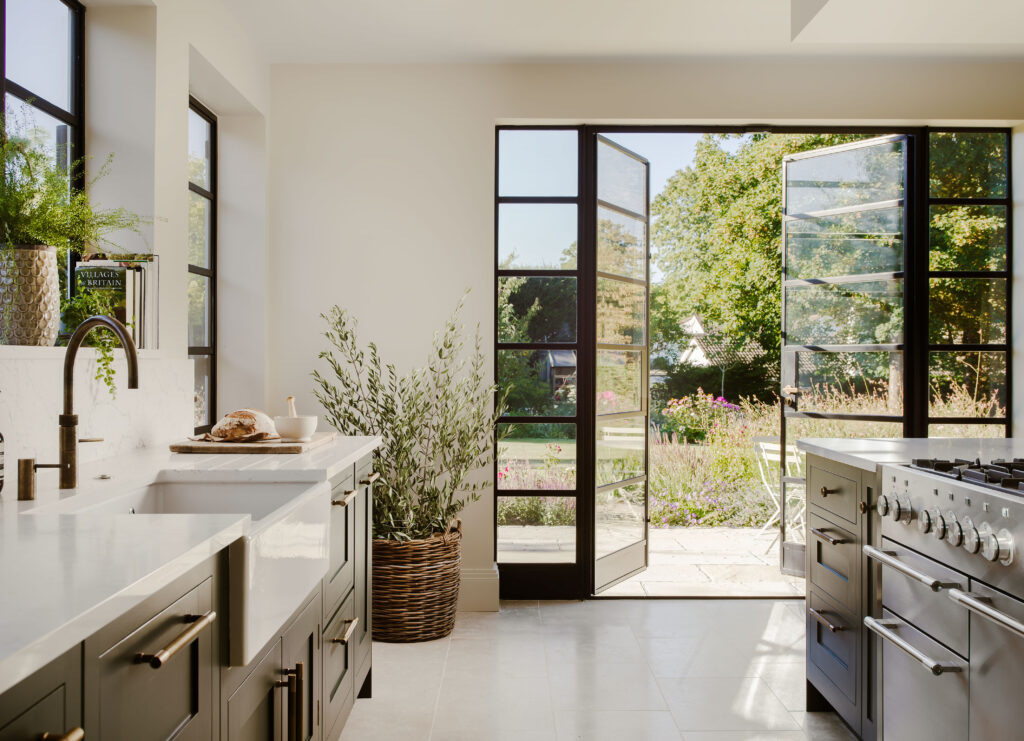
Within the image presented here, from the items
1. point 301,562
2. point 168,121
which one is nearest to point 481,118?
point 168,121

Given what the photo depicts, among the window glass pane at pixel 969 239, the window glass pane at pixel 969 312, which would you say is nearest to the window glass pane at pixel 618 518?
the window glass pane at pixel 969 312

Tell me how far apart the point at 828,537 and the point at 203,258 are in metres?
2.83

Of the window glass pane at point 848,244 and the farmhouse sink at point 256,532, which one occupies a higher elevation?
the window glass pane at point 848,244

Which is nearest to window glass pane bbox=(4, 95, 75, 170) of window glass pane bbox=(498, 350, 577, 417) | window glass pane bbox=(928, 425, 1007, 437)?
window glass pane bbox=(498, 350, 577, 417)

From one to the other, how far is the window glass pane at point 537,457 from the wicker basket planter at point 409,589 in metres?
0.61

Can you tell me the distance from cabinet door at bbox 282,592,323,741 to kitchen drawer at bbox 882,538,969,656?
149 centimetres

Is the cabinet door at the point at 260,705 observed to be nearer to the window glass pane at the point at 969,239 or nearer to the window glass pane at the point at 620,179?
the window glass pane at the point at 620,179

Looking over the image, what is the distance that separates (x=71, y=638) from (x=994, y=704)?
1746mm

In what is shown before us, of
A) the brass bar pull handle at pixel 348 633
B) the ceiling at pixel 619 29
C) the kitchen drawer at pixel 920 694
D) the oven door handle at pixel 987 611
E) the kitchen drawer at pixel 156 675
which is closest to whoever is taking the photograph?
the kitchen drawer at pixel 156 675

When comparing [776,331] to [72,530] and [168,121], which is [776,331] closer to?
[168,121]

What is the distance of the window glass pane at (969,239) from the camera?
12.7ft

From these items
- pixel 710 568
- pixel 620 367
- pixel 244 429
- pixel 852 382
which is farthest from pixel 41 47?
pixel 710 568

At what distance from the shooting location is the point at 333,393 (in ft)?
12.1

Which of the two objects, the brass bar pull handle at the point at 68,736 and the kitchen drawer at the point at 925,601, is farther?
the kitchen drawer at the point at 925,601
